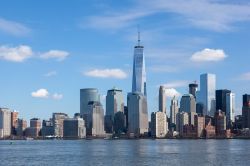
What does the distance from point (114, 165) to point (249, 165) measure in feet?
91.4

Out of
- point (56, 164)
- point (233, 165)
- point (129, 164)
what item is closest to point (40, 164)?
point (56, 164)

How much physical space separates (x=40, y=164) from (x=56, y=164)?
4238 millimetres

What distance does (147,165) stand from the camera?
380 feet

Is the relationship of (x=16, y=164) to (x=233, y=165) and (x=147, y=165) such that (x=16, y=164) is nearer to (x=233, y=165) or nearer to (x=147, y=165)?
(x=147, y=165)

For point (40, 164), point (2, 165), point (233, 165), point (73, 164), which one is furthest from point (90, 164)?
point (233, 165)

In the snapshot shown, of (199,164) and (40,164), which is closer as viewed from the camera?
(199,164)

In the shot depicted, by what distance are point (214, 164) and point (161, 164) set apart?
11185 millimetres

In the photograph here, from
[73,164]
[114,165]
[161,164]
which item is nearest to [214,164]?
[161,164]

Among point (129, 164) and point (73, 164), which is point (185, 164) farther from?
point (73, 164)

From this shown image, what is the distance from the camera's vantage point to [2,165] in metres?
120

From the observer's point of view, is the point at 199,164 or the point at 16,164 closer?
the point at 199,164

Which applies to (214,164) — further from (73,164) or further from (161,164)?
(73,164)

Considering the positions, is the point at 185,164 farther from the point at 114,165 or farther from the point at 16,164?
the point at 16,164

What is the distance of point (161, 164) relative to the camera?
118 metres
